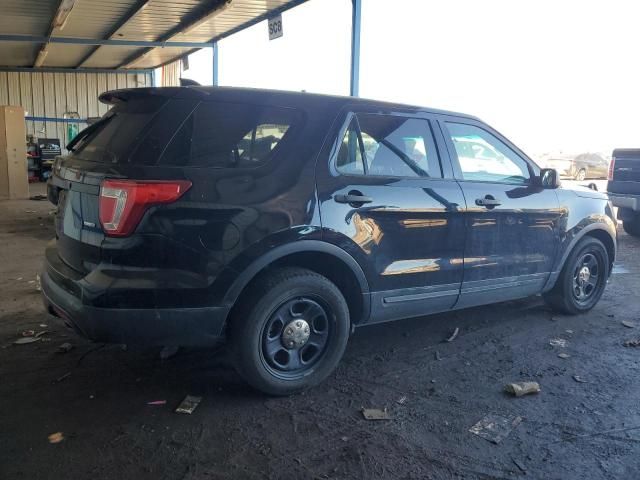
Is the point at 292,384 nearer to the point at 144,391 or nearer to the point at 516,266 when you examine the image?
the point at 144,391

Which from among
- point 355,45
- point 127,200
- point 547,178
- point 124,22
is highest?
point 124,22

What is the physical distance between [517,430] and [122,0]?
1261 cm

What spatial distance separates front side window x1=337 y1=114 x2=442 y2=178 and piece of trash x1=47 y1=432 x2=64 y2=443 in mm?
2216

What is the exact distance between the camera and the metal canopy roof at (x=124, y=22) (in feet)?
41.0

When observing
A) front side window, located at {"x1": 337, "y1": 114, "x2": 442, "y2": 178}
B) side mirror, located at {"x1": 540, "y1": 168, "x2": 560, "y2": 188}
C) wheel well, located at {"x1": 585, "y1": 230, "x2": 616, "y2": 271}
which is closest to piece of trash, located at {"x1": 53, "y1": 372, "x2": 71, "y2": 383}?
front side window, located at {"x1": 337, "y1": 114, "x2": 442, "y2": 178}

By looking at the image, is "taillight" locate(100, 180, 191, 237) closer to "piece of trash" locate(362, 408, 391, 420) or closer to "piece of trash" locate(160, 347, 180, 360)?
"piece of trash" locate(160, 347, 180, 360)

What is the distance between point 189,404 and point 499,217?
271 cm

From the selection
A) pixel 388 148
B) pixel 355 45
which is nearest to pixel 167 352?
pixel 388 148

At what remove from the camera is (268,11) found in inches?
499

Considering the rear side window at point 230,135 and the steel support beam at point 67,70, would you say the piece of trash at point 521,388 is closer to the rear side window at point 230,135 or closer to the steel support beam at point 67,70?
the rear side window at point 230,135

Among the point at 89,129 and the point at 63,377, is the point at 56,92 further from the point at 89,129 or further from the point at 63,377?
the point at 63,377

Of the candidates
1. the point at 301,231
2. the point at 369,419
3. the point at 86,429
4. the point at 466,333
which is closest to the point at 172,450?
the point at 86,429

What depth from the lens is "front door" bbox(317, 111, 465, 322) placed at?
353 centimetres

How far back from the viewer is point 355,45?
10.2 metres
